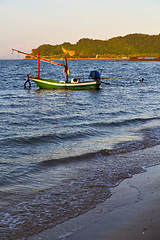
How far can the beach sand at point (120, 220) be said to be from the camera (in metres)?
5.18

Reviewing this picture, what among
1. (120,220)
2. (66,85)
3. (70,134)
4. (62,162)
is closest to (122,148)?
(62,162)

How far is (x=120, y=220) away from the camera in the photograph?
18.8ft

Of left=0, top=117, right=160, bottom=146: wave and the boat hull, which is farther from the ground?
the boat hull

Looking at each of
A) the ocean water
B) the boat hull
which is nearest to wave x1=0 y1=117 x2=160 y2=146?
the ocean water

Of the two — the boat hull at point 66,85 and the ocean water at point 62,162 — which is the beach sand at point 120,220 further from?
the boat hull at point 66,85

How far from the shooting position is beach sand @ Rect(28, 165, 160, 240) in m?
5.18

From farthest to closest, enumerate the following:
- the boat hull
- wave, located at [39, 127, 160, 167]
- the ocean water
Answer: the boat hull, wave, located at [39, 127, 160, 167], the ocean water

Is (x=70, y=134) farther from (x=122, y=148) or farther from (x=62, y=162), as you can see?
(x=62, y=162)

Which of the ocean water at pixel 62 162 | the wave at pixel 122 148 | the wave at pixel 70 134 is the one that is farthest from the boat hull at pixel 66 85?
the wave at pixel 122 148

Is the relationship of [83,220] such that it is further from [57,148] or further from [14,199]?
[57,148]

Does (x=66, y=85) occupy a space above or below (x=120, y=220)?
above

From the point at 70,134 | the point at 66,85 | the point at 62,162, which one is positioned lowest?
the point at 62,162

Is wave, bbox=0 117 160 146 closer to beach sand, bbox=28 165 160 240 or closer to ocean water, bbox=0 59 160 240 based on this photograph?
ocean water, bbox=0 59 160 240

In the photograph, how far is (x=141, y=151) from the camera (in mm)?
11430
